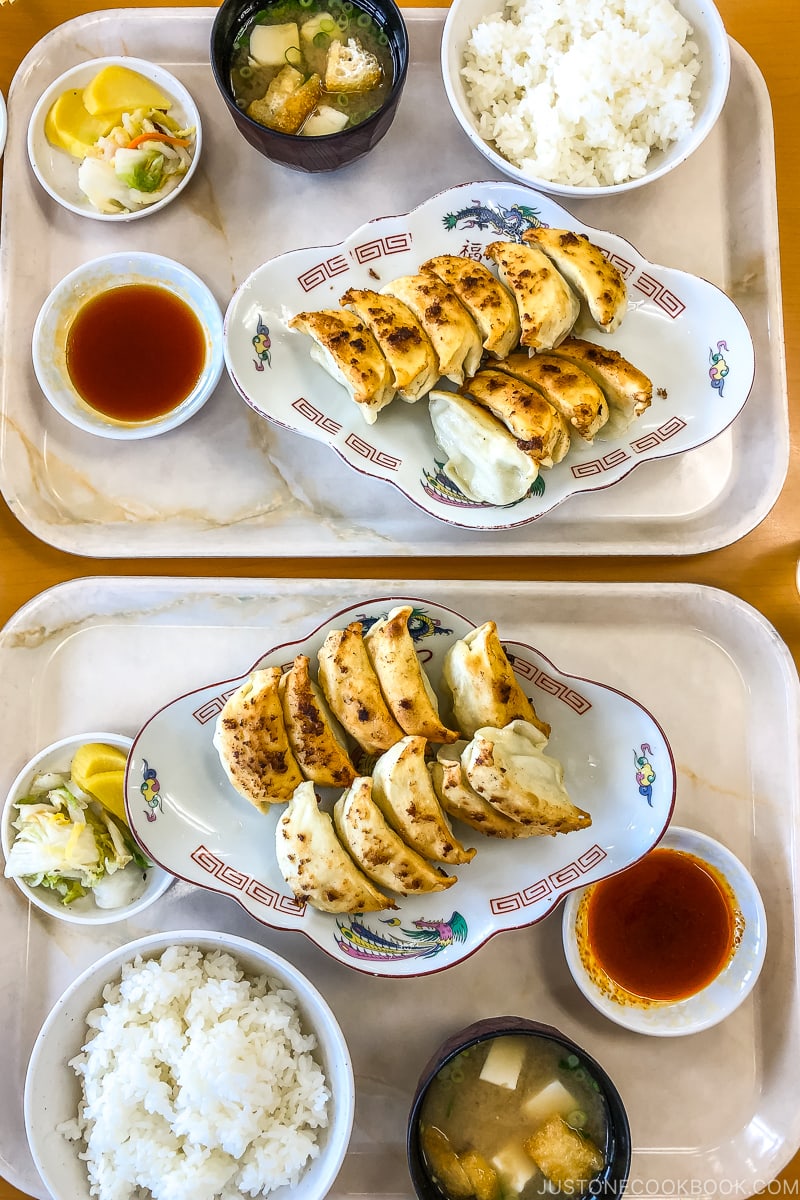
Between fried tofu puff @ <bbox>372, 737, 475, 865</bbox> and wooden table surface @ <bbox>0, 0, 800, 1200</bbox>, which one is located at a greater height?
wooden table surface @ <bbox>0, 0, 800, 1200</bbox>

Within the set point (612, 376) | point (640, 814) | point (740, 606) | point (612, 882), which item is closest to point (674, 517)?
point (740, 606)

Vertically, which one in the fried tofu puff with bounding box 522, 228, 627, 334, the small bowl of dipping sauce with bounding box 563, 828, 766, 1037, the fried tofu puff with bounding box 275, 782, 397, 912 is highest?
the fried tofu puff with bounding box 522, 228, 627, 334

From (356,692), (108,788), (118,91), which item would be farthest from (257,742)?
(118,91)

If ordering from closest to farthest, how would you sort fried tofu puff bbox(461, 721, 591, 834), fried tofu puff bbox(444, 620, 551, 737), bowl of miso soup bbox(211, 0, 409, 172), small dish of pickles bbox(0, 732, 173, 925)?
1. fried tofu puff bbox(461, 721, 591, 834)
2. fried tofu puff bbox(444, 620, 551, 737)
3. small dish of pickles bbox(0, 732, 173, 925)
4. bowl of miso soup bbox(211, 0, 409, 172)

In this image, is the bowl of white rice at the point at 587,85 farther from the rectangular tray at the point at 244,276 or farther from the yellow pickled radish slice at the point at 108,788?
the yellow pickled radish slice at the point at 108,788

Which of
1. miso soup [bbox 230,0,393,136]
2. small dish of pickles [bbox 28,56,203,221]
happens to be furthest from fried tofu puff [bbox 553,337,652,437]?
small dish of pickles [bbox 28,56,203,221]

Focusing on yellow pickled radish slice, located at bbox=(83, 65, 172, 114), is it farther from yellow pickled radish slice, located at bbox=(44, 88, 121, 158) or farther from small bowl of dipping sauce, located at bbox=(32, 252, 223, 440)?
small bowl of dipping sauce, located at bbox=(32, 252, 223, 440)

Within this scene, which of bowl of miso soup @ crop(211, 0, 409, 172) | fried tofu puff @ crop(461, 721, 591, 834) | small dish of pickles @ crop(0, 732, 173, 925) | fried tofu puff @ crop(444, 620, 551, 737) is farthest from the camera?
bowl of miso soup @ crop(211, 0, 409, 172)
